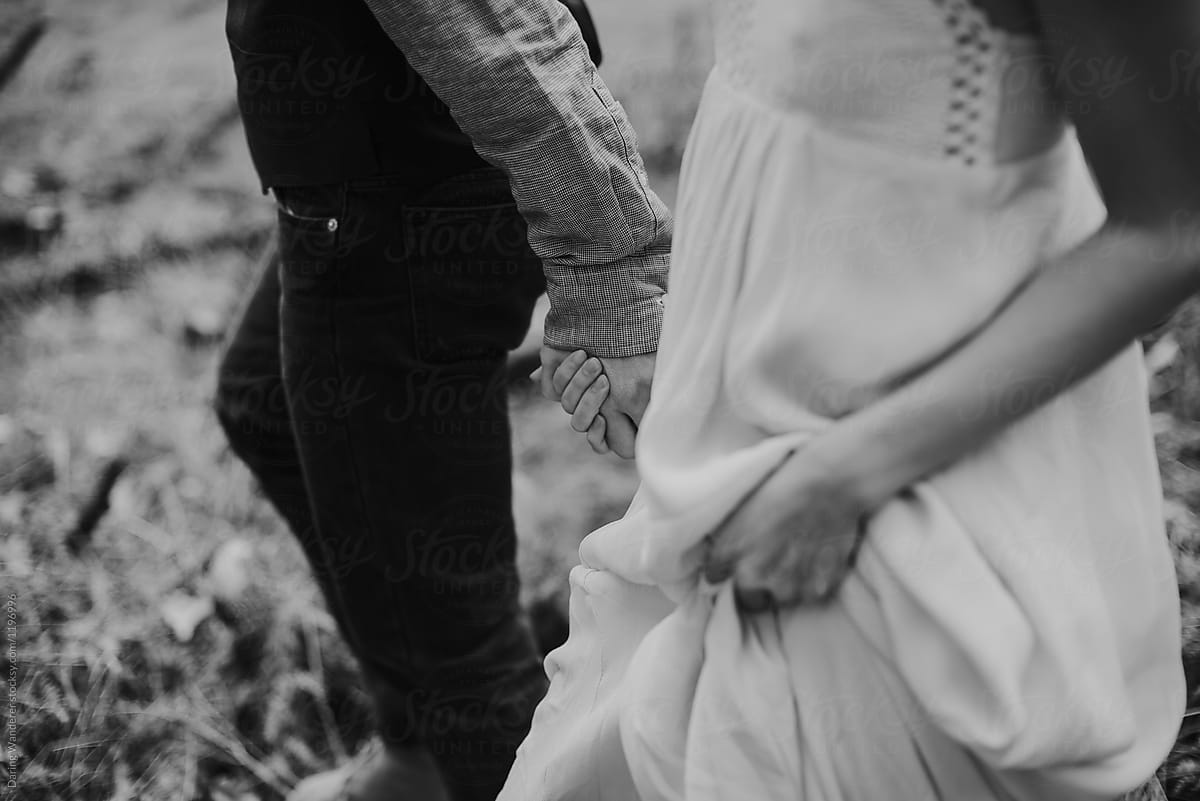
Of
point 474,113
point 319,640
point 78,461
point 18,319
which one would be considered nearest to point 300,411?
point 474,113

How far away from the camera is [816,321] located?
2.98 feet

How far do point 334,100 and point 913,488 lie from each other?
841mm

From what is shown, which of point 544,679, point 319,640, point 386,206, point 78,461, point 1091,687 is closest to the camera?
point 1091,687

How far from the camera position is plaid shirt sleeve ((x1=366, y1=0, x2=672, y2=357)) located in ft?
4.17

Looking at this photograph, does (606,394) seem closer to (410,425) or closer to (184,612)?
(410,425)

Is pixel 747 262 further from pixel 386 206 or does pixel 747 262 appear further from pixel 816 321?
pixel 386 206

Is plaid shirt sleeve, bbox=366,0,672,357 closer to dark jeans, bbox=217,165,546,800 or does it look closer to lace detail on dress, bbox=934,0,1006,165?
dark jeans, bbox=217,165,546,800

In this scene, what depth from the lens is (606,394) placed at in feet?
4.43

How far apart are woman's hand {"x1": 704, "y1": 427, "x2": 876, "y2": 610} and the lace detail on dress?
0.23 m

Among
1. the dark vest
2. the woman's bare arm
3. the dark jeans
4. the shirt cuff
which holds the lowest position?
the dark jeans

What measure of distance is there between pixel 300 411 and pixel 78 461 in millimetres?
1563

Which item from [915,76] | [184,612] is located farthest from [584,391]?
[184,612]

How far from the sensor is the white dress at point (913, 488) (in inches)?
34.1

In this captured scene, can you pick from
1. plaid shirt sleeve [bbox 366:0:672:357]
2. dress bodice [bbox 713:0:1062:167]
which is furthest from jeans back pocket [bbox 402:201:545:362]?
dress bodice [bbox 713:0:1062:167]
